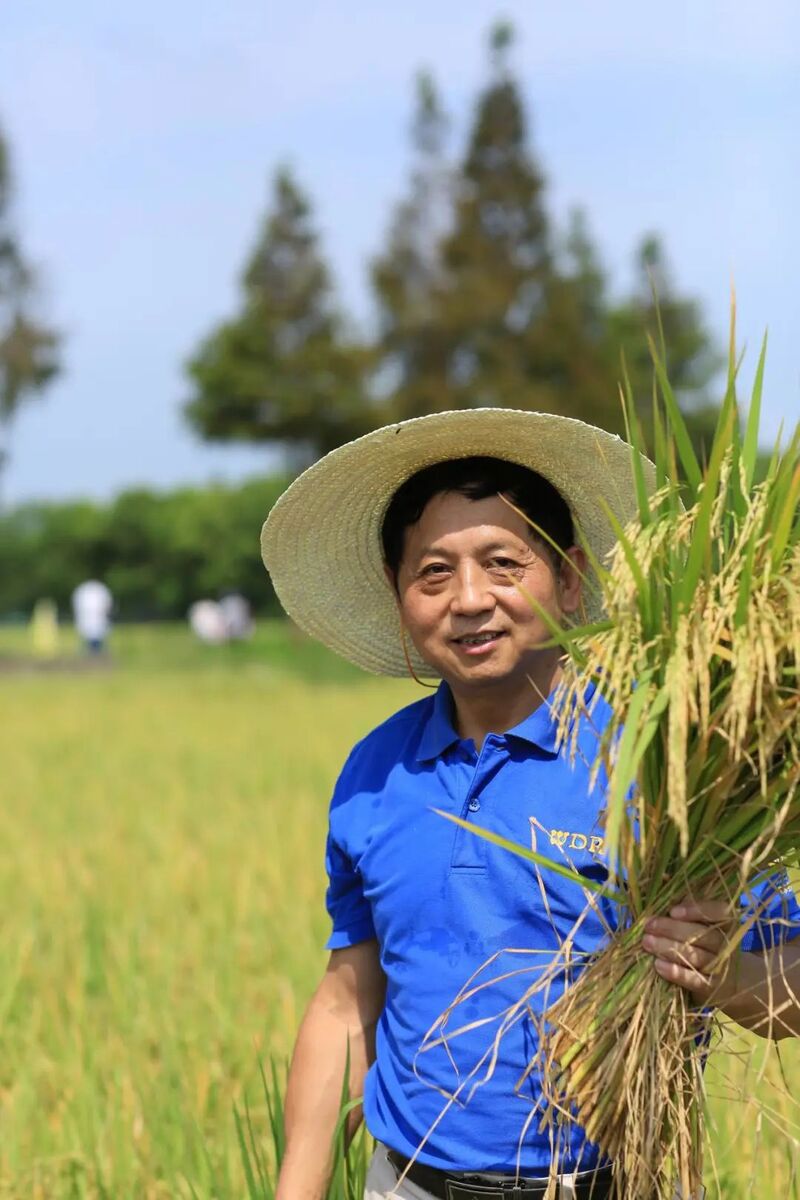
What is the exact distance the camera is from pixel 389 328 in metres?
28.6

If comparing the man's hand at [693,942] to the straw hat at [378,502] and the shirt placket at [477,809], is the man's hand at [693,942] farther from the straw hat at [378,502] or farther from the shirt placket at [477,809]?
the straw hat at [378,502]

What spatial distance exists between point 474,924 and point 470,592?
0.36 meters

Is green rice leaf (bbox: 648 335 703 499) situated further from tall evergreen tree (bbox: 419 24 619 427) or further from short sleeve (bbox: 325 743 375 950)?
tall evergreen tree (bbox: 419 24 619 427)

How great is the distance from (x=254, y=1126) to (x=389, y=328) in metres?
26.1

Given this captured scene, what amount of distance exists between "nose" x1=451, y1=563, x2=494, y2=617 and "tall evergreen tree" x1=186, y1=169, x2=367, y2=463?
81.6 feet

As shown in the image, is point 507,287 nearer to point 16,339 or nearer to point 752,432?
point 16,339

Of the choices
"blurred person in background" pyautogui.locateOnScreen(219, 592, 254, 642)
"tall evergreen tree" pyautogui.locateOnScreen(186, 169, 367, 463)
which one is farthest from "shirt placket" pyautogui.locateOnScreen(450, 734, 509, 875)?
"blurred person in background" pyautogui.locateOnScreen(219, 592, 254, 642)

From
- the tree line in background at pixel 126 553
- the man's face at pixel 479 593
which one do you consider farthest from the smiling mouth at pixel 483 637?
the tree line in background at pixel 126 553

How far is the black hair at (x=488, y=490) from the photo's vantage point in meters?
1.89

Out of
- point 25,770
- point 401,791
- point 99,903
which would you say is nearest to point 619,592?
point 401,791

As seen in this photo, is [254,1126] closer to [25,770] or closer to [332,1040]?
[332,1040]

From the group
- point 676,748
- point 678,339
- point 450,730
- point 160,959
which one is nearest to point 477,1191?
point 450,730

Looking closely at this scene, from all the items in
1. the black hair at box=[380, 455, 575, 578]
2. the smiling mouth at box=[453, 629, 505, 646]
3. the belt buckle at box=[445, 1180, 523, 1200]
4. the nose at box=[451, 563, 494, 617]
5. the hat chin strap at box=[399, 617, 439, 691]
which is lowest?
the belt buckle at box=[445, 1180, 523, 1200]

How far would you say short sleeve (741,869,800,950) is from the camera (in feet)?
4.95
